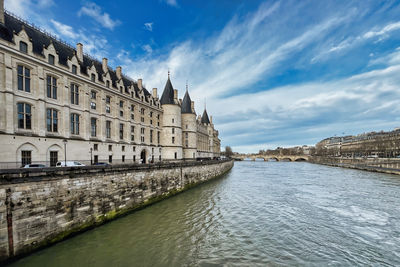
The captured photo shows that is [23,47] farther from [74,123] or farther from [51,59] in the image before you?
[74,123]

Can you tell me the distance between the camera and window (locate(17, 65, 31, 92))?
619 inches

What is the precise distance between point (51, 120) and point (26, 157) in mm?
4093

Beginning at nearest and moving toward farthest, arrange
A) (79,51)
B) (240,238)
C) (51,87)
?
(240,238) < (51,87) < (79,51)

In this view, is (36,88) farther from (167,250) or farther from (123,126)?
(167,250)

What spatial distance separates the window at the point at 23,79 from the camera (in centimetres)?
1572

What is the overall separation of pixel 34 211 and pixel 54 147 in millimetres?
12392

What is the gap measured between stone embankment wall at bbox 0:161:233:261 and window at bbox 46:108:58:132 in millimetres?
10652

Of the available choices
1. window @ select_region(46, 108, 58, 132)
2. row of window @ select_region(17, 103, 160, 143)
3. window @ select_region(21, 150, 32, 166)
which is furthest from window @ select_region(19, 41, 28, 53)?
window @ select_region(21, 150, 32, 166)

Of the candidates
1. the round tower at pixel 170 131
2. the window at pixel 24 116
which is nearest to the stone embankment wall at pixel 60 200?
the window at pixel 24 116

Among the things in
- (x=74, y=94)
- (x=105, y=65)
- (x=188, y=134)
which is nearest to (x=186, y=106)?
(x=188, y=134)

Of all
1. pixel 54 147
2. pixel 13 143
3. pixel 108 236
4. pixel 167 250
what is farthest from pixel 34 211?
pixel 54 147

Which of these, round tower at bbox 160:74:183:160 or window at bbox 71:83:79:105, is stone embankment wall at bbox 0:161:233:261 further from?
round tower at bbox 160:74:183:160

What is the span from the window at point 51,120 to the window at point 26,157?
2.74 meters

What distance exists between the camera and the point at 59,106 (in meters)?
18.8
